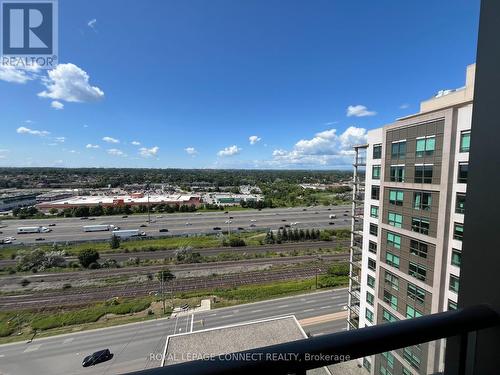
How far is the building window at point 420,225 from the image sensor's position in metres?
5.79

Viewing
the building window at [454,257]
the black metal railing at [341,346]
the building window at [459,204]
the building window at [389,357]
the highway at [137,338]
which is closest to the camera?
the black metal railing at [341,346]

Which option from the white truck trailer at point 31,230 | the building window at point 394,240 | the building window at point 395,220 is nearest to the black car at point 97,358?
the building window at point 394,240

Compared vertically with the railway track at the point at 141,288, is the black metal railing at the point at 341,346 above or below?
above

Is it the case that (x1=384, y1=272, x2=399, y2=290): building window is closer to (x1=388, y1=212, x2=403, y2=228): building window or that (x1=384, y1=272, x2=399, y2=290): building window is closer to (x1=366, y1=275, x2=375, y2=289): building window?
(x1=366, y1=275, x2=375, y2=289): building window

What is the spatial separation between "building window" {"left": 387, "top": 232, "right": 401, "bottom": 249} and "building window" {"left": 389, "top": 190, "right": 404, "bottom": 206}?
2.90 feet

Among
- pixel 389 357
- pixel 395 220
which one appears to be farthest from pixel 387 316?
pixel 389 357

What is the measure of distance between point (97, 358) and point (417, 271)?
10418mm

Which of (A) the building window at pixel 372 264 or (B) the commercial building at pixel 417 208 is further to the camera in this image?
(A) the building window at pixel 372 264

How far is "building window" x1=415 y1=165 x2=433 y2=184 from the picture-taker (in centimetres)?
570

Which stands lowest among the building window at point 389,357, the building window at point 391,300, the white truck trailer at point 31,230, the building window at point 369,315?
the white truck trailer at point 31,230

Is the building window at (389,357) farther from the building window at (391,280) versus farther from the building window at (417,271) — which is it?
the building window at (391,280)

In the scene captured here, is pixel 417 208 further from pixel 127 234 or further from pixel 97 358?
pixel 127 234

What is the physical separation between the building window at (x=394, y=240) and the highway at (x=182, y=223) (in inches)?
767

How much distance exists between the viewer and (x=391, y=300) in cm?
695
